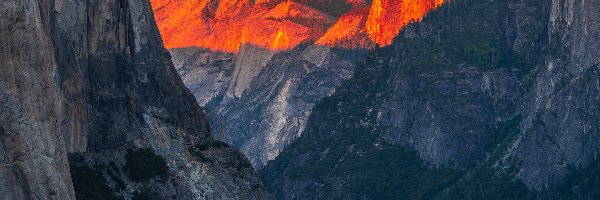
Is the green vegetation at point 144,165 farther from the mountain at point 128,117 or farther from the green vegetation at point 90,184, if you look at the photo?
the green vegetation at point 90,184

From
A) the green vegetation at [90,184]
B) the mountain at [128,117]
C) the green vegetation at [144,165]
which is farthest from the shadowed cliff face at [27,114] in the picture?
the green vegetation at [144,165]

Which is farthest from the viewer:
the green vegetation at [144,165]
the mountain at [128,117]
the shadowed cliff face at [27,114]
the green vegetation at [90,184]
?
the green vegetation at [144,165]

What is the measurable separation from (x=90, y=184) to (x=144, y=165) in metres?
8.09

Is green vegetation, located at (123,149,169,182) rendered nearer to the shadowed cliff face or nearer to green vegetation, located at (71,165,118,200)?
green vegetation, located at (71,165,118,200)

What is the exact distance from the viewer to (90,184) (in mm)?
115688

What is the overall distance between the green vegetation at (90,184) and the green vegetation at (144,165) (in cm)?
368

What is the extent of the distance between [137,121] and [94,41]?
6752 mm

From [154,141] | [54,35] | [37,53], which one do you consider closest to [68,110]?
[54,35]

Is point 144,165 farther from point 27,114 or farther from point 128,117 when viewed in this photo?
point 27,114

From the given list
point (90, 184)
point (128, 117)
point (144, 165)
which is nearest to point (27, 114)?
point (90, 184)

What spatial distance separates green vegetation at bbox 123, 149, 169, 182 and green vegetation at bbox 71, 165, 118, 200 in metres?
3.68

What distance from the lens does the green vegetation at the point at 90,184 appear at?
11269 cm

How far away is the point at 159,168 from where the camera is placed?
410 feet

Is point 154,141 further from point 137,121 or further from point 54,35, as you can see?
point 54,35
